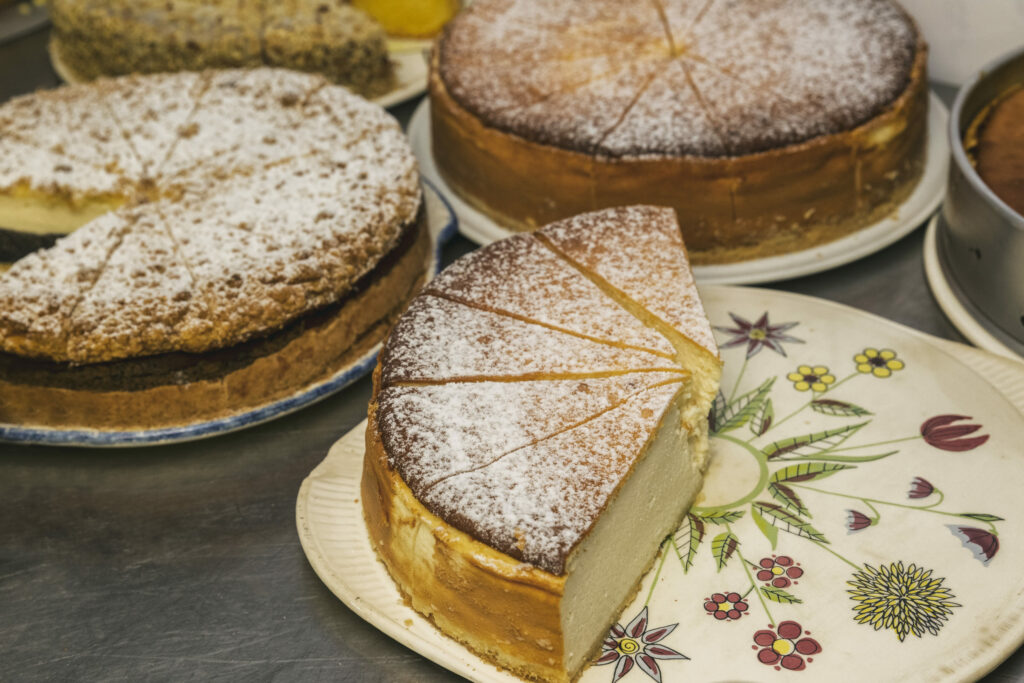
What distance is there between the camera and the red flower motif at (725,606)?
1.80 m

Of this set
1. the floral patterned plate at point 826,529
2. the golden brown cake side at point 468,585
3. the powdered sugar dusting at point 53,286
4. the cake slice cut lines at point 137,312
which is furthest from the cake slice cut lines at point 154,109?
the golden brown cake side at point 468,585

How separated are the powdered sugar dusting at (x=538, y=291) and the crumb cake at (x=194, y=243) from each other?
318 mm

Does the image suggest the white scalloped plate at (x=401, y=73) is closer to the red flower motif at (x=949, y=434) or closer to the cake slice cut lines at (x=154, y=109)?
the cake slice cut lines at (x=154, y=109)

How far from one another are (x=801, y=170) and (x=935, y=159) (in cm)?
64

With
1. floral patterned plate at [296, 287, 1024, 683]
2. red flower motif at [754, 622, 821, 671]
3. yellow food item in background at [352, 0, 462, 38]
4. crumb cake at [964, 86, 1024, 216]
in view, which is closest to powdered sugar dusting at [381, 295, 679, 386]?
floral patterned plate at [296, 287, 1024, 683]

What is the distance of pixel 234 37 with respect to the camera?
129 inches

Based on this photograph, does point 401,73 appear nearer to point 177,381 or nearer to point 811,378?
point 177,381

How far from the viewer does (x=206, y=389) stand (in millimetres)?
2258

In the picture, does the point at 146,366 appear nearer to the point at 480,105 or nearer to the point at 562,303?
the point at 562,303

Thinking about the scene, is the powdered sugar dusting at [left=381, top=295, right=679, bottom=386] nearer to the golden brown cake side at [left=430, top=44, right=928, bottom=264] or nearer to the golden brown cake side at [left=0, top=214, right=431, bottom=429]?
the golden brown cake side at [left=0, top=214, right=431, bottom=429]

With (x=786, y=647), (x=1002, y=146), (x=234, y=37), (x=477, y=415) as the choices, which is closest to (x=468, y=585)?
(x=477, y=415)

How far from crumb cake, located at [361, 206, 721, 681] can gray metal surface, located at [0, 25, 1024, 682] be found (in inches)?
9.2

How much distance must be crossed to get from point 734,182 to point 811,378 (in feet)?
1.76

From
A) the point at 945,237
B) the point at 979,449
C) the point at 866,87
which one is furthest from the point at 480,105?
the point at 979,449
